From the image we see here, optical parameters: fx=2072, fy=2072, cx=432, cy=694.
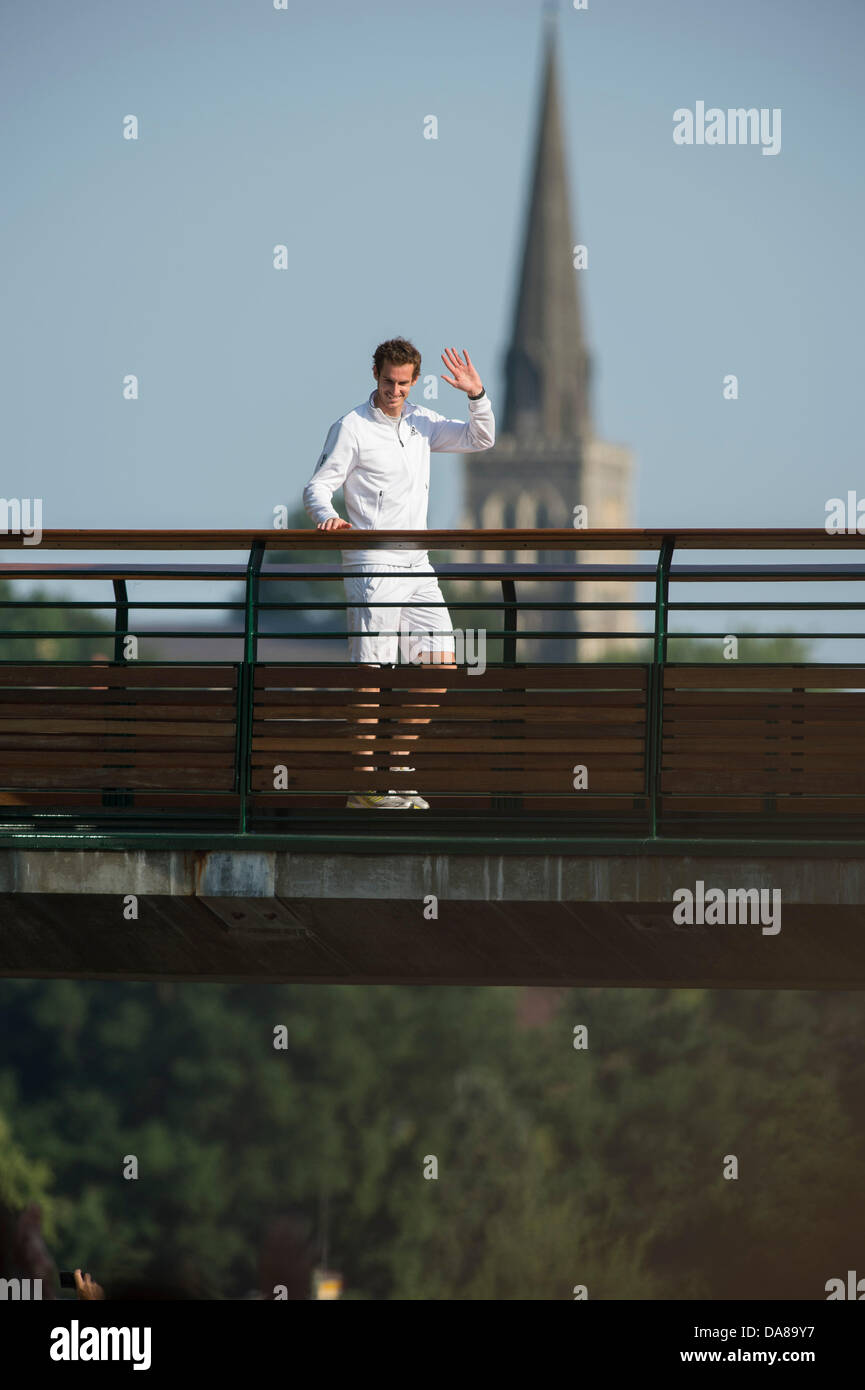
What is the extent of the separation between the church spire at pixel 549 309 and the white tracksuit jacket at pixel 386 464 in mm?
149833

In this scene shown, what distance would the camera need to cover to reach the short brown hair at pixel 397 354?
1034 centimetres

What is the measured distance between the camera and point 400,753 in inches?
410

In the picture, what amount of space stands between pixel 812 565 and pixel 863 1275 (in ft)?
115

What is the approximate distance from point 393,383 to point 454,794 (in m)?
2.09

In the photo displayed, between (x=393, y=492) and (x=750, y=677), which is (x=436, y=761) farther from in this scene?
(x=750, y=677)

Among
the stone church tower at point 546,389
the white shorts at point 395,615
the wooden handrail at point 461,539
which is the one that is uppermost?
the stone church tower at point 546,389

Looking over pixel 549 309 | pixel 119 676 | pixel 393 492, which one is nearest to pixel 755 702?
pixel 393 492

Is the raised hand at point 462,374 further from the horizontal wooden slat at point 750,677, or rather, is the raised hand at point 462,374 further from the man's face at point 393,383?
the horizontal wooden slat at point 750,677

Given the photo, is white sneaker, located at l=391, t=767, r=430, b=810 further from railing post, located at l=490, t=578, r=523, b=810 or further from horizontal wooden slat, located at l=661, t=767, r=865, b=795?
horizontal wooden slat, located at l=661, t=767, r=865, b=795

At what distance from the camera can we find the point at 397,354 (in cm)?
1038

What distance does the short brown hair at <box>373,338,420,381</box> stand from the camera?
33.9ft

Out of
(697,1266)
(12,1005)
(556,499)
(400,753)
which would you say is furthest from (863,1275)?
(556,499)

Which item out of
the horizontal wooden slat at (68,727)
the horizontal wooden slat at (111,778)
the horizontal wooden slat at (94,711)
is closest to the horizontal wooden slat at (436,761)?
the horizontal wooden slat at (111,778)

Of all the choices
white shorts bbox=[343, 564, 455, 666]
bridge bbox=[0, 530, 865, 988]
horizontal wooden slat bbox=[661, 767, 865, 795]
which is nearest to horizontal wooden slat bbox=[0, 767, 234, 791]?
bridge bbox=[0, 530, 865, 988]
